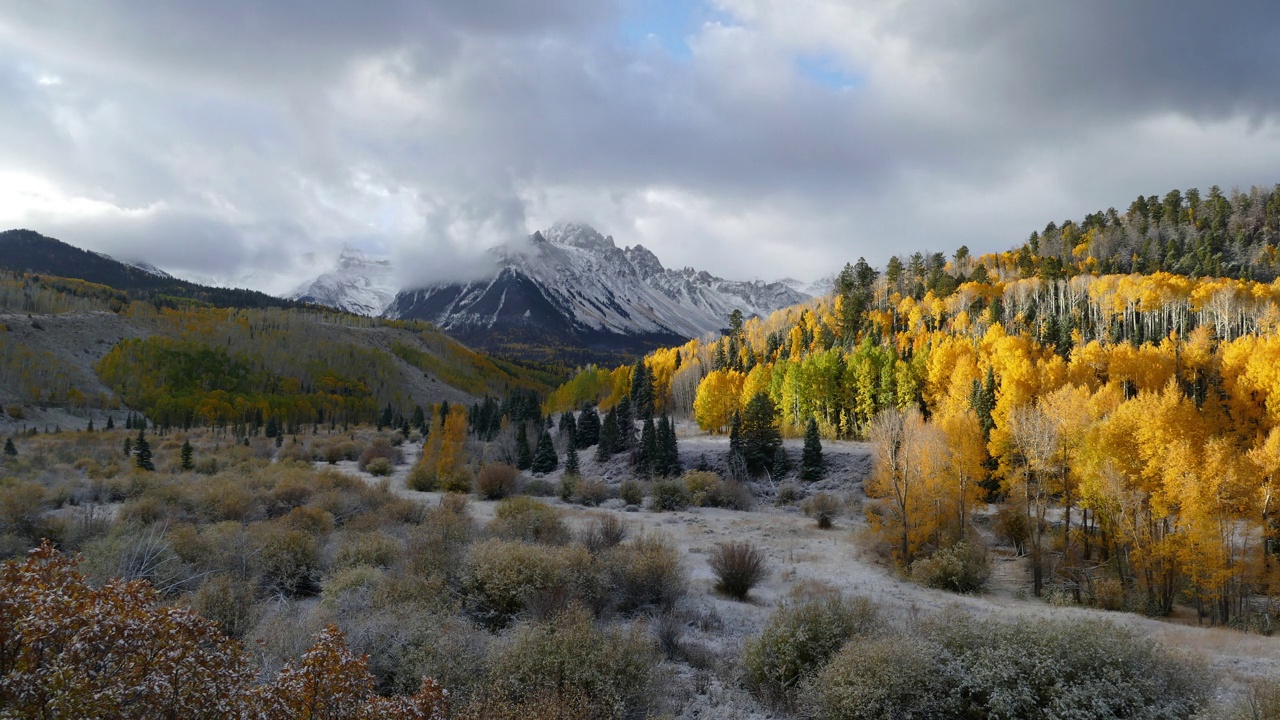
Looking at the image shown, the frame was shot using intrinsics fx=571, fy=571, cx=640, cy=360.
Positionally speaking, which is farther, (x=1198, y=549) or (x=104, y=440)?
(x=104, y=440)

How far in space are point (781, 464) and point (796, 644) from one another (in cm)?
4376

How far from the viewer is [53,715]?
16.0ft

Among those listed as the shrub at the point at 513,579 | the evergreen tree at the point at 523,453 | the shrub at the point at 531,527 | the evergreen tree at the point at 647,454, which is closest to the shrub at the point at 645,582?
the shrub at the point at 513,579

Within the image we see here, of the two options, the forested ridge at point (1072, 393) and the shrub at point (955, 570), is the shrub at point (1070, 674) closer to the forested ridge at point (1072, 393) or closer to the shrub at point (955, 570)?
the shrub at point (955, 570)

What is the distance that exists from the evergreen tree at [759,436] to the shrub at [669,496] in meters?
13.3

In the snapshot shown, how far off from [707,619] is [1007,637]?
765cm

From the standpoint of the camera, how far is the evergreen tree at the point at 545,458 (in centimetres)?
6059

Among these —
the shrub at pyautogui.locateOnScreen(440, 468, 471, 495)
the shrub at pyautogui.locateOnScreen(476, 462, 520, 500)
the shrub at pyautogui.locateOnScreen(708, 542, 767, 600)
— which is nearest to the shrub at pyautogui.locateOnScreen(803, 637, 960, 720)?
the shrub at pyautogui.locateOnScreen(708, 542, 767, 600)

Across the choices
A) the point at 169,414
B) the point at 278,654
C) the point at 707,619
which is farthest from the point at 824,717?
the point at 169,414

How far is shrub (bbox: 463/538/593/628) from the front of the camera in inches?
575

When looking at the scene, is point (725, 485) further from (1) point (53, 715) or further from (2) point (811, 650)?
(1) point (53, 715)

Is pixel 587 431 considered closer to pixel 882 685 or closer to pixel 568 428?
pixel 568 428

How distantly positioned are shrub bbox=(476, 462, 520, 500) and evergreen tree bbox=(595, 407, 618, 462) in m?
20.8

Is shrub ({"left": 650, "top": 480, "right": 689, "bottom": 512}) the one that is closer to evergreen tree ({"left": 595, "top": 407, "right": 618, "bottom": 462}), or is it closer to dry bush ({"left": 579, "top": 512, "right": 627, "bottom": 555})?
dry bush ({"left": 579, "top": 512, "right": 627, "bottom": 555})
